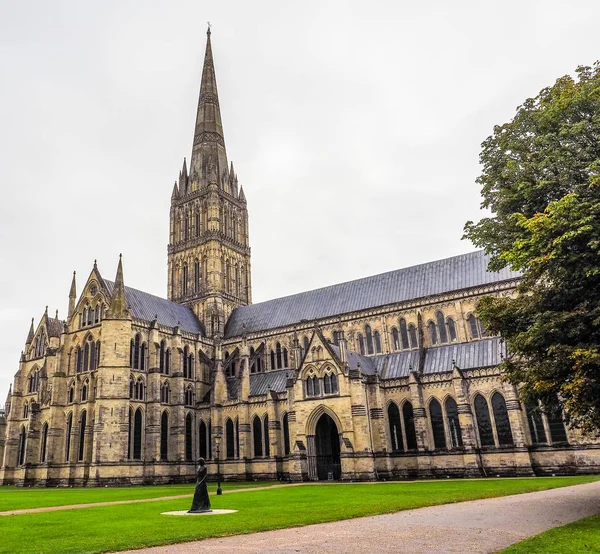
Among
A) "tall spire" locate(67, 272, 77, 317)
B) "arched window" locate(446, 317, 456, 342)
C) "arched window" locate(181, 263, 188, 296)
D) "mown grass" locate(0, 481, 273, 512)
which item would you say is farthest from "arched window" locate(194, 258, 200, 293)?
"arched window" locate(446, 317, 456, 342)

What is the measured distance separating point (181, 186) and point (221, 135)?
9.53m

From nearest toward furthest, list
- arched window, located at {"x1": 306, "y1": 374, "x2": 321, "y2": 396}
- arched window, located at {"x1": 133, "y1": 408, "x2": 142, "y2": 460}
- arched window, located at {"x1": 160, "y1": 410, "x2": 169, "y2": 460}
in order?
1. arched window, located at {"x1": 306, "y1": 374, "x2": 321, "y2": 396}
2. arched window, located at {"x1": 133, "y1": 408, "x2": 142, "y2": 460}
3. arched window, located at {"x1": 160, "y1": 410, "x2": 169, "y2": 460}

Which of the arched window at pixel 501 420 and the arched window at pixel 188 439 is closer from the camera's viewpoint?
the arched window at pixel 501 420

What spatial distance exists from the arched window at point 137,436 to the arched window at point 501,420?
3093 centimetres

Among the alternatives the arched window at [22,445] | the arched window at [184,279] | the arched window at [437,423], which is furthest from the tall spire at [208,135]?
the arched window at [437,423]

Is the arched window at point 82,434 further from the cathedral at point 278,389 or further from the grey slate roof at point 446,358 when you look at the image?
the grey slate roof at point 446,358

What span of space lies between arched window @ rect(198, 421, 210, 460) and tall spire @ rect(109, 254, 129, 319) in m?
13.7

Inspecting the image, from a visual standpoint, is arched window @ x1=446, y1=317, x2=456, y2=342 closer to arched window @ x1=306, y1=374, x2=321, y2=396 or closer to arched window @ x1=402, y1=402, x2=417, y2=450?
arched window @ x1=402, y1=402, x2=417, y2=450

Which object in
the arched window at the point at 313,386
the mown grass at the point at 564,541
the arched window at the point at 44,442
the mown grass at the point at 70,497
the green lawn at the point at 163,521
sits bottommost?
the mown grass at the point at 564,541

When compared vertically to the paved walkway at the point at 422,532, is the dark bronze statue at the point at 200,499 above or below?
above

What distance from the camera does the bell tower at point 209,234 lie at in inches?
2534

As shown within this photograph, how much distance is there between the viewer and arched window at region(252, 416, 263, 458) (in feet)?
156

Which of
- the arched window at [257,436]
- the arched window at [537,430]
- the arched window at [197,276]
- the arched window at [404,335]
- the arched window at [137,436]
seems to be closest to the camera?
the arched window at [537,430]

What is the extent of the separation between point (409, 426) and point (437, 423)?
223cm
